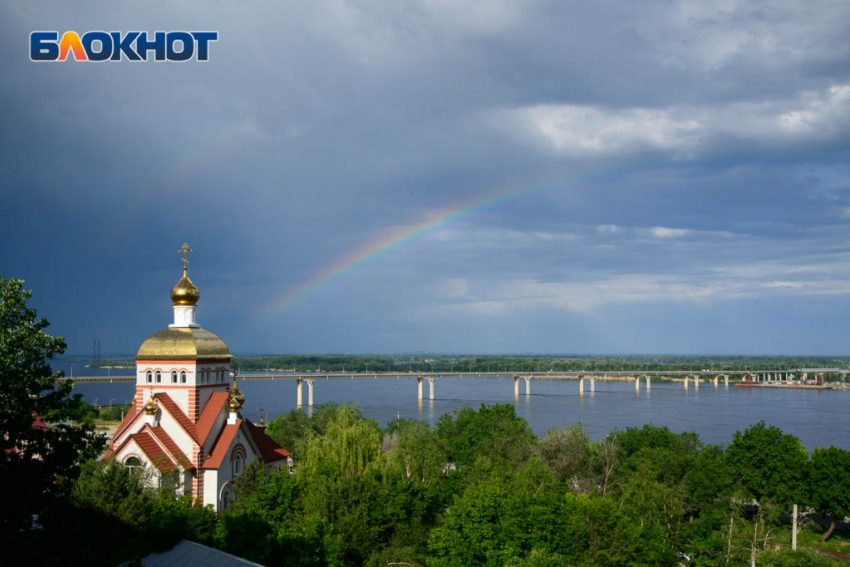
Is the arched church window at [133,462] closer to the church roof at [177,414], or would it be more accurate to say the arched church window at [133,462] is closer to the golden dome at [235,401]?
the church roof at [177,414]

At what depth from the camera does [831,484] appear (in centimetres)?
2269

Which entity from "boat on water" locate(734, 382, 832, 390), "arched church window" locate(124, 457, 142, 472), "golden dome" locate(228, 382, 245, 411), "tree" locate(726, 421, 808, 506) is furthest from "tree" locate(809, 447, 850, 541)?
"boat on water" locate(734, 382, 832, 390)

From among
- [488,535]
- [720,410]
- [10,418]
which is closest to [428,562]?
[488,535]

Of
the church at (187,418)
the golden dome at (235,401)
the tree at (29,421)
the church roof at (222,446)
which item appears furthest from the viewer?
the golden dome at (235,401)

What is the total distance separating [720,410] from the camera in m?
70.4

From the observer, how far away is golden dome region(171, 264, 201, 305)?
20.0m

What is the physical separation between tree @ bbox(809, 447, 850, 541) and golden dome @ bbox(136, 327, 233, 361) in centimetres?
2078

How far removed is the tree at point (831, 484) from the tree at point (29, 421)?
22.8 m

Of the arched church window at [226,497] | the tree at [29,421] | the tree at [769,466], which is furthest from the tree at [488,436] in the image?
the tree at [29,421]

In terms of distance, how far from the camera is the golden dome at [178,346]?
1880 cm

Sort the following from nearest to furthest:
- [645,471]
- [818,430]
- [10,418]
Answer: [10,418], [645,471], [818,430]

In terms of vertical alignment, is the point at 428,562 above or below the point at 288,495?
below

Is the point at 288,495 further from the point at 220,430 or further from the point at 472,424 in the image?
the point at 472,424

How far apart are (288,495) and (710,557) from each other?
35.3 ft
